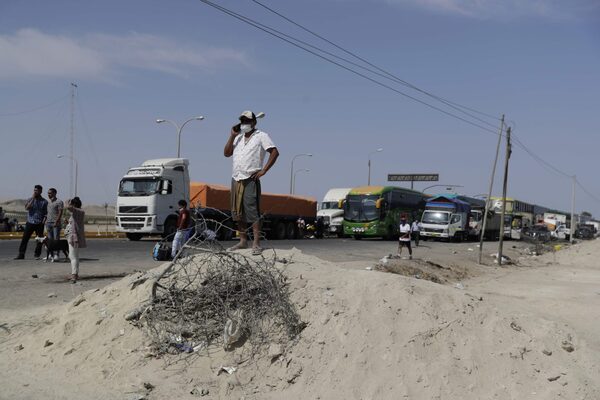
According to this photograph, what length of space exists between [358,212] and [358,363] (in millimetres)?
30973

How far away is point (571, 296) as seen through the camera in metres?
13.4

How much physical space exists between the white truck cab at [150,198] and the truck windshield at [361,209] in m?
14.4

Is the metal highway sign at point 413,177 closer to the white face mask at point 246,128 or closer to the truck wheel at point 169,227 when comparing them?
the truck wheel at point 169,227

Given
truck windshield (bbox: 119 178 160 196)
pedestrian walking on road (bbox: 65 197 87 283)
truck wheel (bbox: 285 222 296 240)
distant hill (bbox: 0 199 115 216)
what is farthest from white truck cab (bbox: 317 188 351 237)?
distant hill (bbox: 0 199 115 216)

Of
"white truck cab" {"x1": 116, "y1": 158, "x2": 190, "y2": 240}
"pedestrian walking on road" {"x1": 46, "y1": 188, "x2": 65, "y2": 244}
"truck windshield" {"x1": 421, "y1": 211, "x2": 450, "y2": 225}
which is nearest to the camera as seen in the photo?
"pedestrian walking on road" {"x1": 46, "y1": 188, "x2": 65, "y2": 244}

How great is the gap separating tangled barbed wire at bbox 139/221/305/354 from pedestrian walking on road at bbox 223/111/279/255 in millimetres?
818

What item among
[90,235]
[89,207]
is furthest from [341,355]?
[89,207]

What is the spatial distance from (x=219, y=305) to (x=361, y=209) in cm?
3040

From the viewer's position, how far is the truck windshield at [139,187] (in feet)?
75.9

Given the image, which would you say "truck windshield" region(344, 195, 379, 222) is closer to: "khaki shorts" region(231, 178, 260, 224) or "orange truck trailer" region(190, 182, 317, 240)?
"orange truck trailer" region(190, 182, 317, 240)

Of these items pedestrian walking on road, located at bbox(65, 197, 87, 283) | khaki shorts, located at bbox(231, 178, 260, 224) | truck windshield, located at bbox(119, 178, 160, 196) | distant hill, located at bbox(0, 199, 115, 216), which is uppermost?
truck windshield, located at bbox(119, 178, 160, 196)

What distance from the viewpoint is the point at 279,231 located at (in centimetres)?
3303

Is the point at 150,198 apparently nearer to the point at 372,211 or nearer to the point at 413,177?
the point at 372,211

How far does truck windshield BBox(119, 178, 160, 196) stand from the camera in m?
23.1
